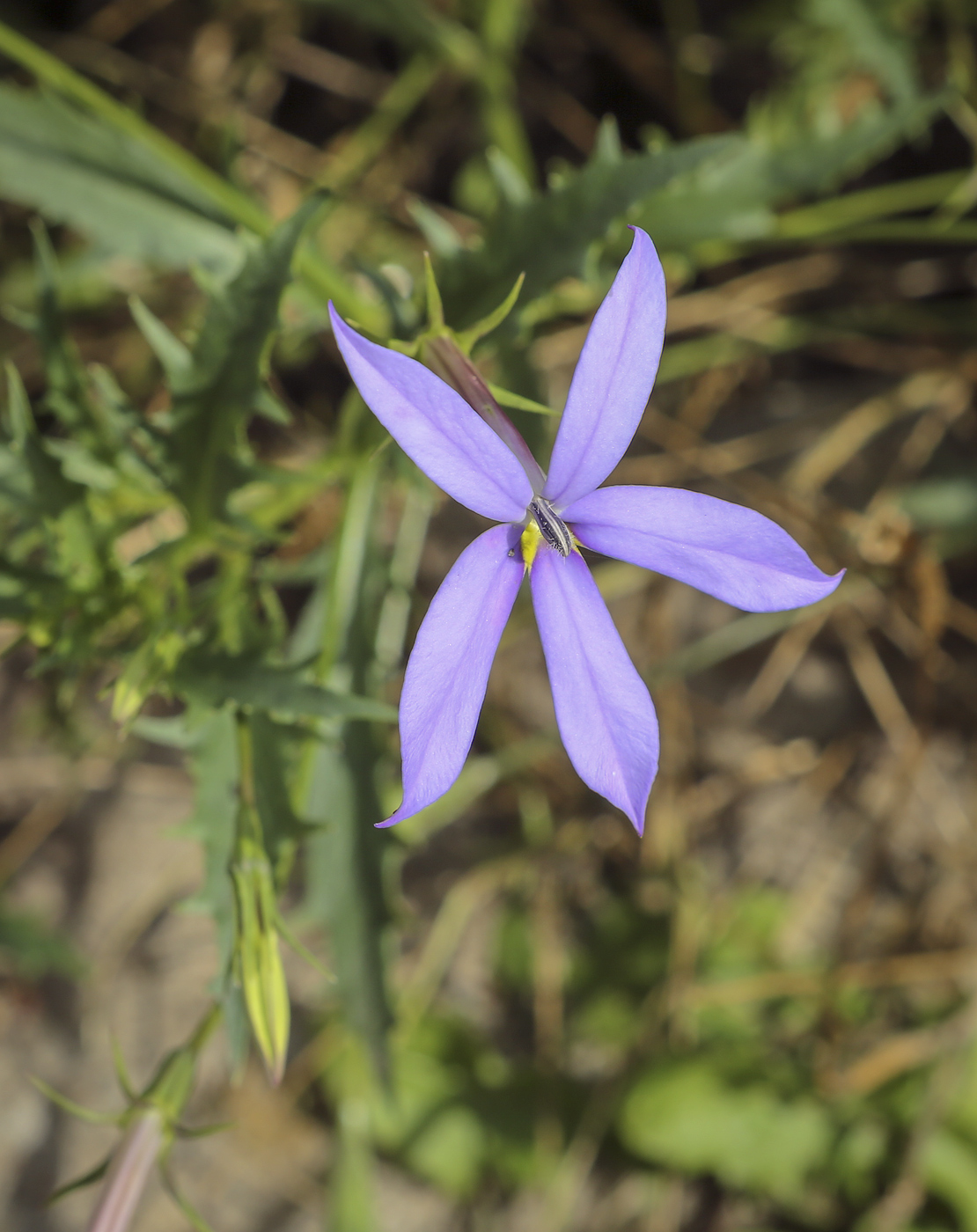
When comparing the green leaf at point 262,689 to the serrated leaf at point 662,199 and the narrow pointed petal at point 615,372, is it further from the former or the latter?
the serrated leaf at point 662,199

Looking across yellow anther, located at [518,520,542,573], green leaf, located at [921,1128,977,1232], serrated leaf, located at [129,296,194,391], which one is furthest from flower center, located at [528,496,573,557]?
green leaf, located at [921,1128,977,1232]

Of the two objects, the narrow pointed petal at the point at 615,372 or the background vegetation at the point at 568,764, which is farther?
the background vegetation at the point at 568,764

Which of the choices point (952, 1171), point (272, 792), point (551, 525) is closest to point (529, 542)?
point (551, 525)

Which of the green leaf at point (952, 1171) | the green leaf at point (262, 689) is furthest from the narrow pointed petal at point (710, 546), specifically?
the green leaf at point (952, 1171)

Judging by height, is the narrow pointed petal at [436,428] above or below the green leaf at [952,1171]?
above

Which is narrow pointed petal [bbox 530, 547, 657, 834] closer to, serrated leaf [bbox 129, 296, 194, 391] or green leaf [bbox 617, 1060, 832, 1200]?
serrated leaf [bbox 129, 296, 194, 391]

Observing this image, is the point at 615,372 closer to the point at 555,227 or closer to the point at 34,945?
the point at 555,227

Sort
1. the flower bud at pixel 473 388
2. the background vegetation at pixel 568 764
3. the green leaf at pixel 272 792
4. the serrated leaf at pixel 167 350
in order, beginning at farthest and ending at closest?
the background vegetation at pixel 568 764, the serrated leaf at pixel 167 350, the green leaf at pixel 272 792, the flower bud at pixel 473 388
